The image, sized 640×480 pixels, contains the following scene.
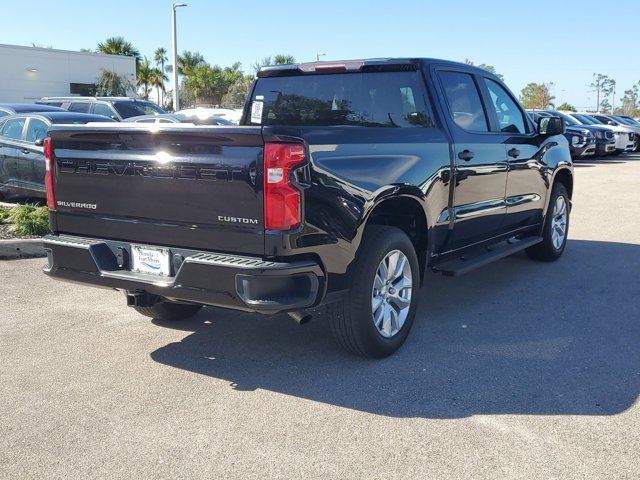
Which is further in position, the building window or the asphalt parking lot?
the building window

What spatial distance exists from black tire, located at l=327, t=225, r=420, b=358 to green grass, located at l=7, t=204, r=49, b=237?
202 inches

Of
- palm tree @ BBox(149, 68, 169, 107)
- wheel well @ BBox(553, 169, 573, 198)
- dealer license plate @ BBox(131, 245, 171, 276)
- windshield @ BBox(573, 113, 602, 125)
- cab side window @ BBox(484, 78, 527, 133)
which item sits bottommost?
dealer license plate @ BBox(131, 245, 171, 276)

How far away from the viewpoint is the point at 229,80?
6506cm

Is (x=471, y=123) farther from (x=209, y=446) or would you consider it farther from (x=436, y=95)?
(x=209, y=446)

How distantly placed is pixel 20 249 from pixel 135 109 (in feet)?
40.3

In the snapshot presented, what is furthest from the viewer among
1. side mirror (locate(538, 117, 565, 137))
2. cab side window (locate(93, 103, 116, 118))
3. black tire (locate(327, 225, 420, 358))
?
cab side window (locate(93, 103, 116, 118))

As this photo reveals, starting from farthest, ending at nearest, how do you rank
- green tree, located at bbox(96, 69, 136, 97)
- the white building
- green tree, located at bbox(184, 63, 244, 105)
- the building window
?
green tree, located at bbox(184, 63, 244, 105), the building window, green tree, located at bbox(96, 69, 136, 97), the white building

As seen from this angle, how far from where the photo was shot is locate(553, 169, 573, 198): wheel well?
753 cm

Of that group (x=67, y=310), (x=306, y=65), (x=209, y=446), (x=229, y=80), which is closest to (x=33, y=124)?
(x=67, y=310)

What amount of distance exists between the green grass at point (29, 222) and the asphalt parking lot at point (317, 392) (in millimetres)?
2080

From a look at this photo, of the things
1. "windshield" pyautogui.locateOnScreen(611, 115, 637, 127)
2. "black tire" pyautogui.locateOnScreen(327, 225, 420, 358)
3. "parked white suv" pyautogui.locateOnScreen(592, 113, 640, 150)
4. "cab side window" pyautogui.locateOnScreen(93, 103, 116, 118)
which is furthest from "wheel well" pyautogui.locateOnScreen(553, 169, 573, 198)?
"windshield" pyautogui.locateOnScreen(611, 115, 637, 127)

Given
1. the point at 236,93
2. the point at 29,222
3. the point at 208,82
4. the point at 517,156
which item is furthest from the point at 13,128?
the point at 208,82

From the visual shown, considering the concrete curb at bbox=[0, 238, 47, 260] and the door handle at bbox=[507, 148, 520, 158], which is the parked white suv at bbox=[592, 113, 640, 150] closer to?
the door handle at bbox=[507, 148, 520, 158]

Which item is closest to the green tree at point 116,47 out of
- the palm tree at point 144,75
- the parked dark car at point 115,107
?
the palm tree at point 144,75
